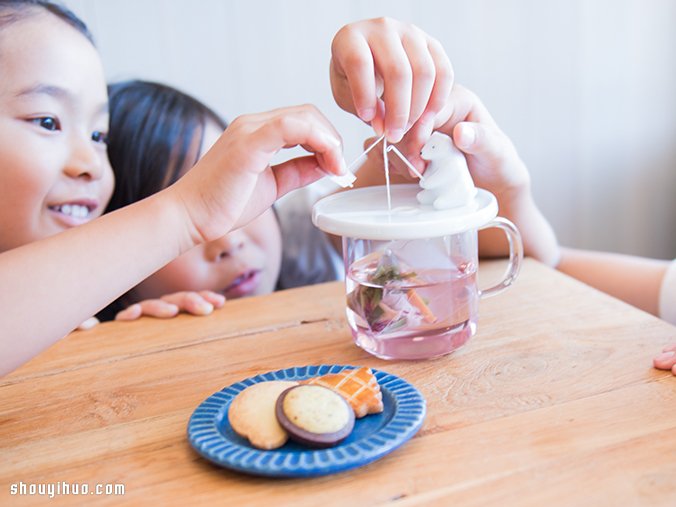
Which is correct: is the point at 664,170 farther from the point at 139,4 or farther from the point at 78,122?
the point at 78,122

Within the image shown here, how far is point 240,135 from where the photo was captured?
737mm

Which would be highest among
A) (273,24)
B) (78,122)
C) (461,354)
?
(273,24)

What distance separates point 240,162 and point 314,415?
28 centimetres

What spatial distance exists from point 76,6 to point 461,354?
3.80ft

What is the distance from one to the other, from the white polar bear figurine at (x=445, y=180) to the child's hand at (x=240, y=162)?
9 centimetres

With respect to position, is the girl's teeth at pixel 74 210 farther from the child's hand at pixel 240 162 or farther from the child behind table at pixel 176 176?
the child's hand at pixel 240 162

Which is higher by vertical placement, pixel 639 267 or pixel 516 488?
pixel 516 488

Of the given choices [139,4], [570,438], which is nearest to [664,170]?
[139,4]

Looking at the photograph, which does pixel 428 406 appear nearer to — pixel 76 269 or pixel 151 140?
pixel 76 269

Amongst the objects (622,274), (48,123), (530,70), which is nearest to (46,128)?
(48,123)

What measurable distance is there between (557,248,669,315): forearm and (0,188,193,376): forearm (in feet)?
2.30

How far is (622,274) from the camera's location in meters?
1.16

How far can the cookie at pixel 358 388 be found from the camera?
1.98 feet

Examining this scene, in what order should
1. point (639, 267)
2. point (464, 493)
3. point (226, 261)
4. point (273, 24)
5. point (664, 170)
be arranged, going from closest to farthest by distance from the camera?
point (464, 493) < point (639, 267) < point (226, 261) < point (273, 24) < point (664, 170)
